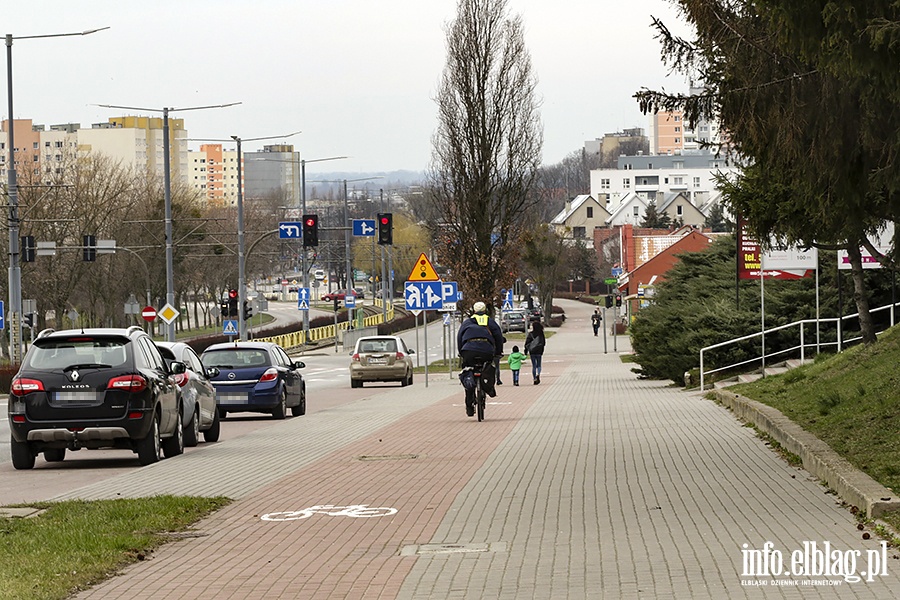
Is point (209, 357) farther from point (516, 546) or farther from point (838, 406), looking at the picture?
point (516, 546)

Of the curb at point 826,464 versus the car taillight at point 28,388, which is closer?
the curb at point 826,464

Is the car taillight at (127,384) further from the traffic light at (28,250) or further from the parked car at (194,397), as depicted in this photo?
the traffic light at (28,250)

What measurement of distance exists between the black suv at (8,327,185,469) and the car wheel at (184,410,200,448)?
2657 millimetres

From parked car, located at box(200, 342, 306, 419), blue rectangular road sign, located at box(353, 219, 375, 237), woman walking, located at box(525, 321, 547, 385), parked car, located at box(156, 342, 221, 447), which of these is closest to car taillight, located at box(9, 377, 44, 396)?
parked car, located at box(156, 342, 221, 447)

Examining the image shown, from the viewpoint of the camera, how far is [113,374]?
1702 cm

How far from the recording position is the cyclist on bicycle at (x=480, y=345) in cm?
2264

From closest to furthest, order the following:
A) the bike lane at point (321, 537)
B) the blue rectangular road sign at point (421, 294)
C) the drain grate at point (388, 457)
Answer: the bike lane at point (321, 537)
the drain grate at point (388, 457)
the blue rectangular road sign at point (421, 294)

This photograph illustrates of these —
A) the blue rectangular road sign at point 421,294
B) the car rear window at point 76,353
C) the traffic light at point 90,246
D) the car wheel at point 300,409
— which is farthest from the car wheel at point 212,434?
the traffic light at point 90,246

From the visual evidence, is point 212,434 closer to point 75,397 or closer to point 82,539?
point 75,397

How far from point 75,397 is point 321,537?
7.53 metres

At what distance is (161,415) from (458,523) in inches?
319

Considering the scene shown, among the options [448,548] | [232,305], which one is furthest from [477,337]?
[232,305]

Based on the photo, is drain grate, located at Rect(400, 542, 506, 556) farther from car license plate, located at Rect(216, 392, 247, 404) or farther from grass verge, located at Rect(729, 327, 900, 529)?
car license plate, located at Rect(216, 392, 247, 404)

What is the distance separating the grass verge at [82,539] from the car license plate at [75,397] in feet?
14.7
